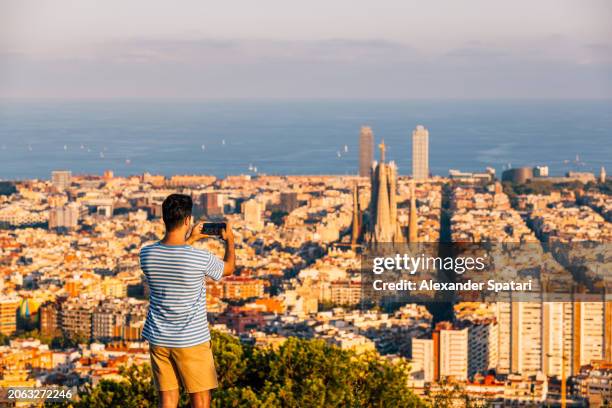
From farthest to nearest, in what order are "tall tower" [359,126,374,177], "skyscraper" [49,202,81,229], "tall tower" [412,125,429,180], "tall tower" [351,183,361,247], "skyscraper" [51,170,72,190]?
"tall tower" [359,126,374,177], "tall tower" [412,125,429,180], "skyscraper" [51,170,72,190], "skyscraper" [49,202,81,229], "tall tower" [351,183,361,247]

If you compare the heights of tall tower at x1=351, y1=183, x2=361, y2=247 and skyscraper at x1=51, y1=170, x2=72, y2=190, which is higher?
skyscraper at x1=51, y1=170, x2=72, y2=190

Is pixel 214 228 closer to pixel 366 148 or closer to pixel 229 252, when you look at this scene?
pixel 229 252

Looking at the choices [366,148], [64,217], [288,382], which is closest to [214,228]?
[288,382]

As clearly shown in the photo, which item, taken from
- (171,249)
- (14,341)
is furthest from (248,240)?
(171,249)

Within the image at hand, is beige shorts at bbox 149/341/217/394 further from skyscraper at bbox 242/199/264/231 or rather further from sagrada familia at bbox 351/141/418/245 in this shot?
skyscraper at bbox 242/199/264/231

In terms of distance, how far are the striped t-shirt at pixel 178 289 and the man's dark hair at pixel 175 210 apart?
0.15 ft

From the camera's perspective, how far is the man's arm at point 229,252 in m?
2.14

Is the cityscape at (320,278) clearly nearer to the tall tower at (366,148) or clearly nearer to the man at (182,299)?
the tall tower at (366,148)

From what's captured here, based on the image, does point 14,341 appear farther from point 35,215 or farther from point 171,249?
point 35,215

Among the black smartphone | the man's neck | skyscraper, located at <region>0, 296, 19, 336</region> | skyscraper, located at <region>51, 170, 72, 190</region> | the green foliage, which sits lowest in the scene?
skyscraper, located at <region>0, 296, 19, 336</region>

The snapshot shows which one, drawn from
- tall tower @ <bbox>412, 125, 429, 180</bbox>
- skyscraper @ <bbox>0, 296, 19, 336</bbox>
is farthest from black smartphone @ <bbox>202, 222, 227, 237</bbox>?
tall tower @ <bbox>412, 125, 429, 180</bbox>

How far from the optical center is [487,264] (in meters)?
12.9

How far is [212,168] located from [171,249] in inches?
1536

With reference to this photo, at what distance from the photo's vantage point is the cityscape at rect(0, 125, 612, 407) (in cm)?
1059
